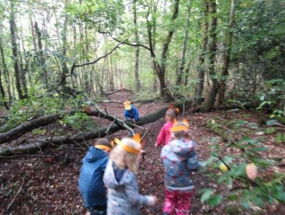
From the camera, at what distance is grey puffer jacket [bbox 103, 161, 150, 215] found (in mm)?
2648

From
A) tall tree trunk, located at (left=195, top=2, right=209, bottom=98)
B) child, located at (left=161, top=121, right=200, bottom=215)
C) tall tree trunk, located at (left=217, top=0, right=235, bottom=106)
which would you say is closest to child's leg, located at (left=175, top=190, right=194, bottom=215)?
child, located at (left=161, top=121, right=200, bottom=215)

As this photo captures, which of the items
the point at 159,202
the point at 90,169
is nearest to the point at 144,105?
the point at 159,202

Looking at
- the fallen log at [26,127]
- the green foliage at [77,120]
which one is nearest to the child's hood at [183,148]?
the green foliage at [77,120]

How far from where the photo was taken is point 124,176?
2.64 metres

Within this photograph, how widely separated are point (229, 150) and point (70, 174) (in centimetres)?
427

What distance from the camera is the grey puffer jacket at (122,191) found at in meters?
2.65

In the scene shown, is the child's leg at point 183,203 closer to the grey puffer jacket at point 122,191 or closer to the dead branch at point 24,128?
the grey puffer jacket at point 122,191

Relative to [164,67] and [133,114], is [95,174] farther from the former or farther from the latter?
[164,67]

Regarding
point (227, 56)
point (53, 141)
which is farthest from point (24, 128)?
point (227, 56)

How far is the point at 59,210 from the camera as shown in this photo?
4449 millimetres

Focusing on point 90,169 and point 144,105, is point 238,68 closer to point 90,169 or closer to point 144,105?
point 144,105

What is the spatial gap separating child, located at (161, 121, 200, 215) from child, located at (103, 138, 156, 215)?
82cm

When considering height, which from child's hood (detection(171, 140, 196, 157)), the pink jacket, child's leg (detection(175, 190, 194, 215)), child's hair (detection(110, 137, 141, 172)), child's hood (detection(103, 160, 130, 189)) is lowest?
child's leg (detection(175, 190, 194, 215))

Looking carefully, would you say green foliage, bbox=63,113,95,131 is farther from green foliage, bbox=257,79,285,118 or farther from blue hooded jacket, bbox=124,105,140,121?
green foliage, bbox=257,79,285,118
